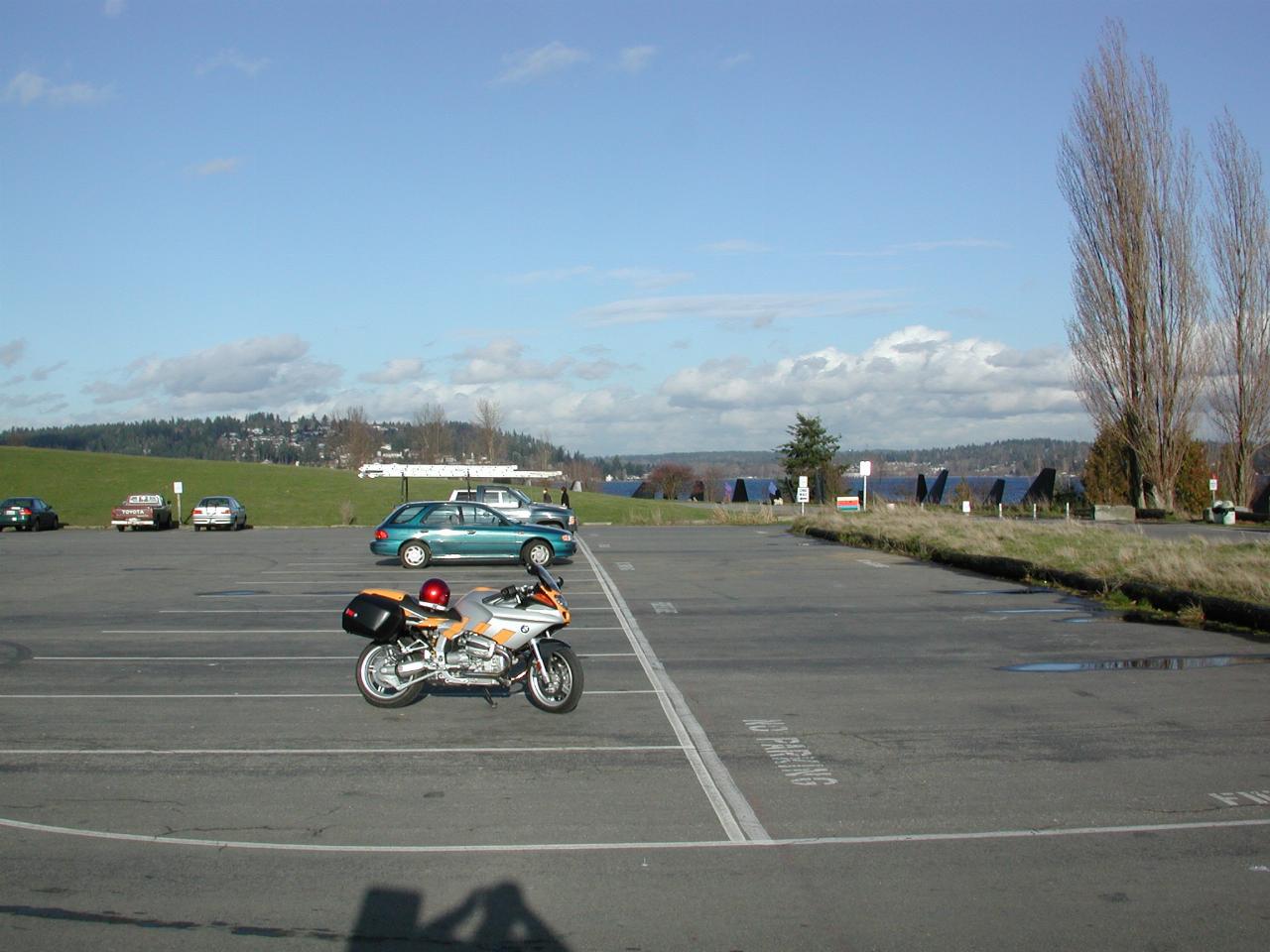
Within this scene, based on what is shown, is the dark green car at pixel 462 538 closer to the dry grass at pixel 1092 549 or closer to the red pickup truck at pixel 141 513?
the dry grass at pixel 1092 549

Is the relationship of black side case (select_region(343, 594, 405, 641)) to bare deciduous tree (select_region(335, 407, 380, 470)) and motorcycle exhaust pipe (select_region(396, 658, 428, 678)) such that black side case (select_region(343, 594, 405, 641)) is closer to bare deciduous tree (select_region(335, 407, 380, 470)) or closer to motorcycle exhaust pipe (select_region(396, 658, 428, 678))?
motorcycle exhaust pipe (select_region(396, 658, 428, 678))

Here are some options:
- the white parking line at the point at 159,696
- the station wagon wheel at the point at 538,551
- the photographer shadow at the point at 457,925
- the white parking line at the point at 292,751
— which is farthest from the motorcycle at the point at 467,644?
the station wagon wheel at the point at 538,551

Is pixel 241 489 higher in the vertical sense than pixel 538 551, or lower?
higher

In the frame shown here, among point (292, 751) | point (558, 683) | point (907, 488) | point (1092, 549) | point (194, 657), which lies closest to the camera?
point (292, 751)

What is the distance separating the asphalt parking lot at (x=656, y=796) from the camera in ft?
18.9

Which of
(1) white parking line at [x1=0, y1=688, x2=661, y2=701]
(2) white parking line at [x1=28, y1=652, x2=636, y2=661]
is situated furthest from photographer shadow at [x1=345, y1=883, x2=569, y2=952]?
(2) white parking line at [x1=28, y1=652, x2=636, y2=661]

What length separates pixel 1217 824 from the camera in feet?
23.6

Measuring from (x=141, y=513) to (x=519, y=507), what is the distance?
22.0m

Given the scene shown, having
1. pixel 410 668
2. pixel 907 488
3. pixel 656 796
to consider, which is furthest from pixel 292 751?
pixel 907 488

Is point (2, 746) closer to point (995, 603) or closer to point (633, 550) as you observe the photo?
point (995, 603)

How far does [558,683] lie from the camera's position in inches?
416

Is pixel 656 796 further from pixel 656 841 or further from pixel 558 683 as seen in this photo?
pixel 558 683

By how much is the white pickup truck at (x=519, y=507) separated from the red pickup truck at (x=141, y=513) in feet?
57.0

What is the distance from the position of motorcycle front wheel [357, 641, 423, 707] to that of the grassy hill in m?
46.1
